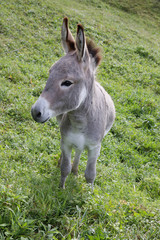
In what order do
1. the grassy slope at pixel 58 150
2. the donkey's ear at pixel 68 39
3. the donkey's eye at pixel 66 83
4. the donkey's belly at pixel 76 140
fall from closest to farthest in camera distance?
the donkey's eye at pixel 66 83
the grassy slope at pixel 58 150
the donkey's ear at pixel 68 39
the donkey's belly at pixel 76 140

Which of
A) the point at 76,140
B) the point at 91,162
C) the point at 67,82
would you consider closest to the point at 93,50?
the point at 67,82

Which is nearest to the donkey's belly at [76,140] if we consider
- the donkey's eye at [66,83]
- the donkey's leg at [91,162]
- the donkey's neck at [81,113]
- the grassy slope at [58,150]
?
the donkey's neck at [81,113]

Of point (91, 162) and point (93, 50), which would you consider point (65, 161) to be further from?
point (93, 50)

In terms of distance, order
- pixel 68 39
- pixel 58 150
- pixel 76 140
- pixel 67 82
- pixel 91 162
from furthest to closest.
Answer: pixel 58 150, pixel 91 162, pixel 76 140, pixel 68 39, pixel 67 82

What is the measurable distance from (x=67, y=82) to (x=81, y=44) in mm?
482

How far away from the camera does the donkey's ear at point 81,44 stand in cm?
265

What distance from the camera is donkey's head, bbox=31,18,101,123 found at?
2.57 meters

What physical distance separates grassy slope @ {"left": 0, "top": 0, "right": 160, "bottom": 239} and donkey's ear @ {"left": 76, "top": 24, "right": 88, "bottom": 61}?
6.07 feet

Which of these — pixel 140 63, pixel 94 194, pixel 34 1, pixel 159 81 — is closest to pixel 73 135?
pixel 94 194

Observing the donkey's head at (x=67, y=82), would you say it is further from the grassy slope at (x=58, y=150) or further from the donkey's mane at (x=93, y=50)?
the grassy slope at (x=58, y=150)

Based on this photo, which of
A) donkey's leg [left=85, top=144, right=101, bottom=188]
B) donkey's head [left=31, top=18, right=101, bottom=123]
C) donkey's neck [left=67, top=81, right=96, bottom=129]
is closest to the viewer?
donkey's head [left=31, top=18, right=101, bottom=123]

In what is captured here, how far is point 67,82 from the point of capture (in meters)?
2.76

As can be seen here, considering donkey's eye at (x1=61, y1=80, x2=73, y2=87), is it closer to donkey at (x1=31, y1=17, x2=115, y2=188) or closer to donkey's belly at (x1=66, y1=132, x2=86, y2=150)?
donkey at (x1=31, y1=17, x2=115, y2=188)

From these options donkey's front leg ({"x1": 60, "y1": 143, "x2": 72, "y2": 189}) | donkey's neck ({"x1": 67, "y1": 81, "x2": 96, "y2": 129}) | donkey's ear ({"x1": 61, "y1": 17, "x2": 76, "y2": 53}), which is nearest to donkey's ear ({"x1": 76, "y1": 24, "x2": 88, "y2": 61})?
donkey's ear ({"x1": 61, "y1": 17, "x2": 76, "y2": 53})
